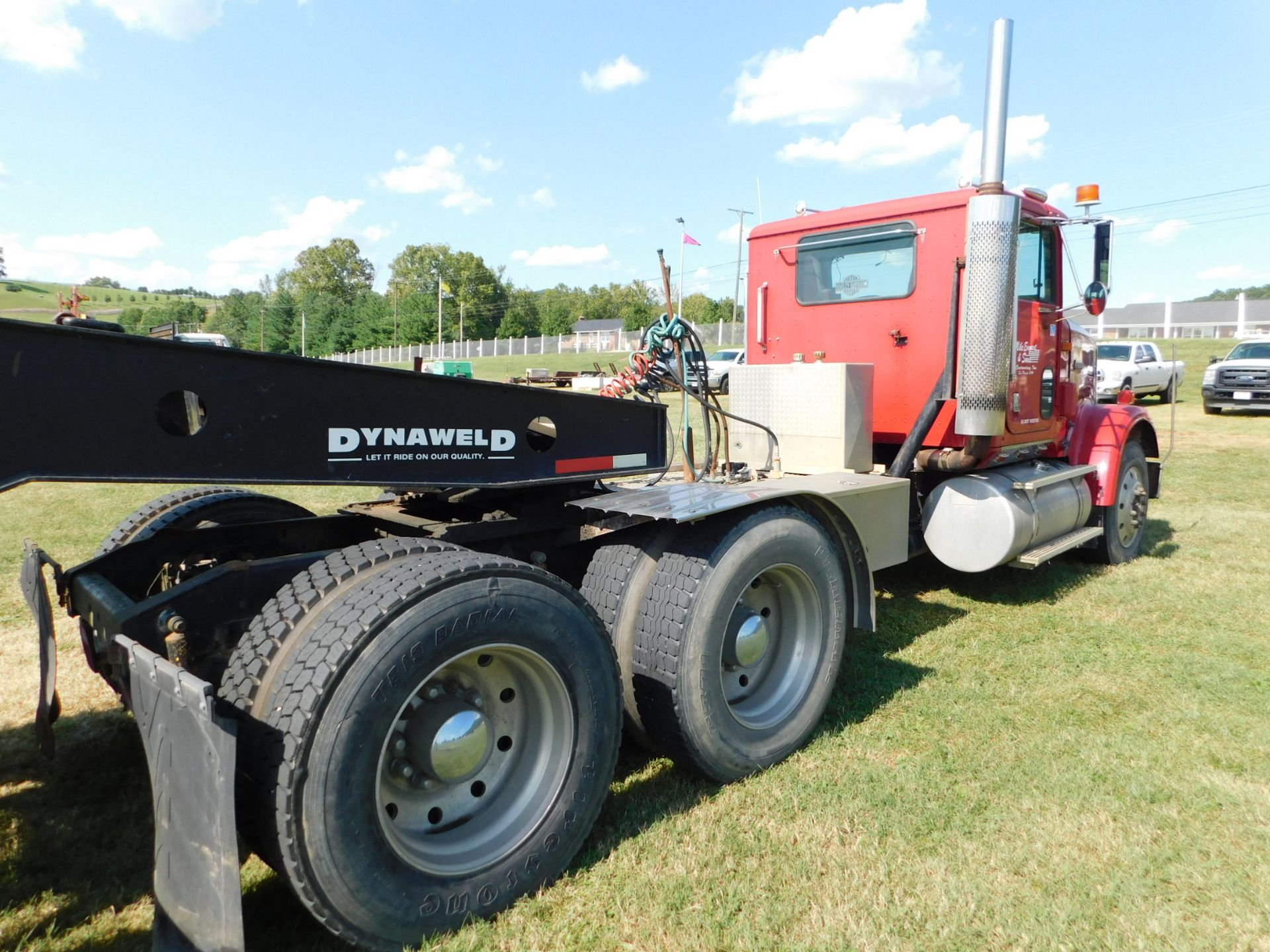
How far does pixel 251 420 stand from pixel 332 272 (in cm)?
9598

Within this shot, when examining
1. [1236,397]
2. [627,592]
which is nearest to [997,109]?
[627,592]

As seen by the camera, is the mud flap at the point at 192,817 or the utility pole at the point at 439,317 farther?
the utility pole at the point at 439,317

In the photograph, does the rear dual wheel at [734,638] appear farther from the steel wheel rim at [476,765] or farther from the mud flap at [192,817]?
the mud flap at [192,817]

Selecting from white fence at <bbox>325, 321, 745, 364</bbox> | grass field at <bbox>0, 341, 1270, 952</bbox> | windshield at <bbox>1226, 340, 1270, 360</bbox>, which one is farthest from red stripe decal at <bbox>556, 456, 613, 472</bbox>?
white fence at <bbox>325, 321, 745, 364</bbox>

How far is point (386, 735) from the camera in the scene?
208cm

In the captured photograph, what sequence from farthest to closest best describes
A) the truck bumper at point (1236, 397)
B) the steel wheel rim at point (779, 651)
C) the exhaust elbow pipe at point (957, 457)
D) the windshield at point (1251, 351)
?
the windshield at point (1251, 351)
the truck bumper at point (1236, 397)
the exhaust elbow pipe at point (957, 457)
the steel wheel rim at point (779, 651)

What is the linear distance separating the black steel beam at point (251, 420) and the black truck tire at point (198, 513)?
4.60 feet

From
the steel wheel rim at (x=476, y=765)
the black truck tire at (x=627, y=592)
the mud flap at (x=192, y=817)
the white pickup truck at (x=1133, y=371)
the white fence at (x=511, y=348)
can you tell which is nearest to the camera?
the mud flap at (x=192, y=817)

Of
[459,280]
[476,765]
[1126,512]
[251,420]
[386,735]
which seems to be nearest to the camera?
[386,735]

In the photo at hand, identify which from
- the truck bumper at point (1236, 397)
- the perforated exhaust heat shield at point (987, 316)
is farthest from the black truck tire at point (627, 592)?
the truck bumper at point (1236, 397)

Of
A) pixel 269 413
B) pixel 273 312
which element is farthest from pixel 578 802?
pixel 273 312

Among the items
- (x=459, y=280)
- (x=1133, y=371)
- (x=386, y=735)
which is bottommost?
(x=386, y=735)

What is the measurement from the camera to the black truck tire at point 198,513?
3420 mm

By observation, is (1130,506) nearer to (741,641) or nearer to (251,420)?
(741,641)
